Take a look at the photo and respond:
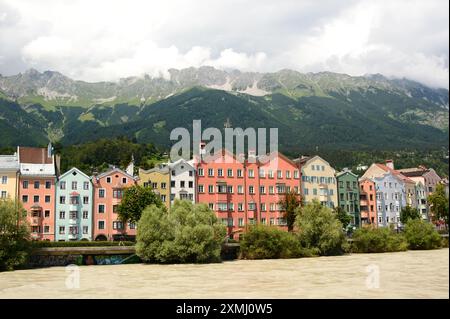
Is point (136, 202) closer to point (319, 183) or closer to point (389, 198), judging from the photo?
point (319, 183)

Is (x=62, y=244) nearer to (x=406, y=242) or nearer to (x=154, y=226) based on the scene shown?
(x=154, y=226)

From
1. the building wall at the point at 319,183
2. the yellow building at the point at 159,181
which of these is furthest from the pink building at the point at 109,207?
the building wall at the point at 319,183

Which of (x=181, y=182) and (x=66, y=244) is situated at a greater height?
(x=181, y=182)

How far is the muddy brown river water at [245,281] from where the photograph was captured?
3728 centimetres

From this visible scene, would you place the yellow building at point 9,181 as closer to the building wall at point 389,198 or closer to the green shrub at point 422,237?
the green shrub at point 422,237

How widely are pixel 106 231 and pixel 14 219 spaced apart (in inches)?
1020

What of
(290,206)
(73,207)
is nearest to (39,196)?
(73,207)

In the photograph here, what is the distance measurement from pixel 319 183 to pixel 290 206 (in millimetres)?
15016

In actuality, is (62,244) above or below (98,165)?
below

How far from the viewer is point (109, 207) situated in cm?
8781

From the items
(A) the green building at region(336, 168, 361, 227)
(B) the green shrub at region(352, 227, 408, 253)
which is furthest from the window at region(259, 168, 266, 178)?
(B) the green shrub at region(352, 227, 408, 253)

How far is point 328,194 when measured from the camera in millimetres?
106062

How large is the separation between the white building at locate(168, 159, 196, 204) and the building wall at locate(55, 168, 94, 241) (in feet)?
45.9
